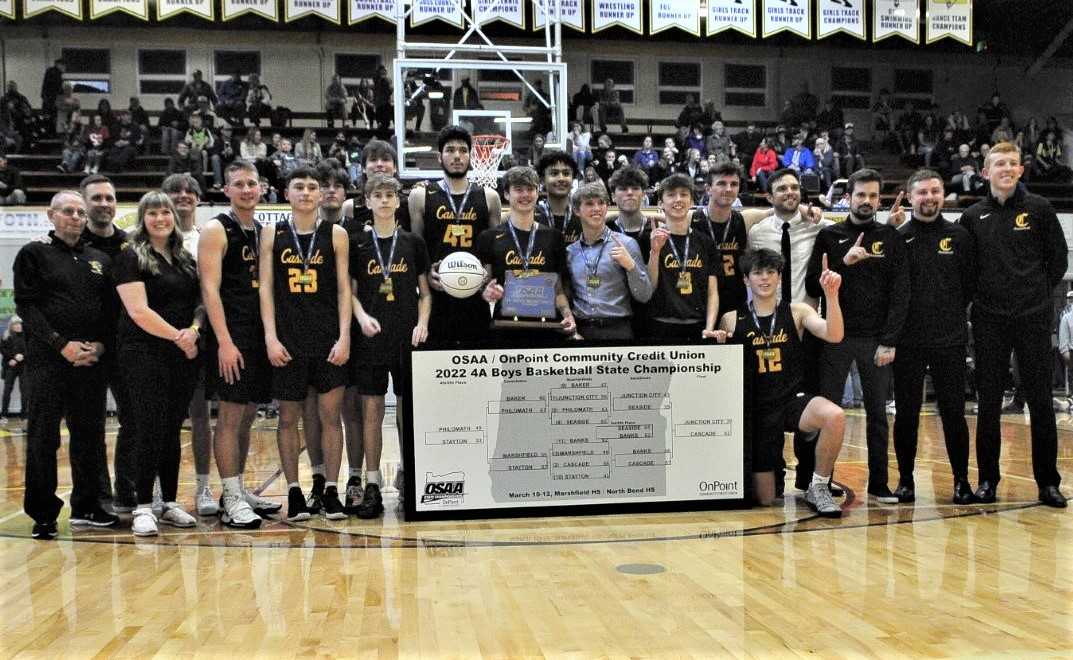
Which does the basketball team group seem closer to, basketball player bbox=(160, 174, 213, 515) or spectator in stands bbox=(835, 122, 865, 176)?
basketball player bbox=(160, 174, 213, 515)

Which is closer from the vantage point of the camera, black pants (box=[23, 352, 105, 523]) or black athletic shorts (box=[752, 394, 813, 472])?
black pants (box=[23, 352, 105, 523])

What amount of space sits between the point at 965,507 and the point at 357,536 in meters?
3.59

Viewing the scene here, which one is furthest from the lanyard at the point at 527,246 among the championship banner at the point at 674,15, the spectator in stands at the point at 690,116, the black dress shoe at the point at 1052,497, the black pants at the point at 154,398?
the spectator in stands at the point at 690,116

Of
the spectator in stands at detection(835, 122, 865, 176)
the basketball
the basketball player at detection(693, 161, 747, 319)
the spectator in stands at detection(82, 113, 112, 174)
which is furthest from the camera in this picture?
the spectator in stands at detection(835, 122, 865, 176)

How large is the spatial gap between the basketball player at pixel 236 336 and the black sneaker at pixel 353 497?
1.77 ft

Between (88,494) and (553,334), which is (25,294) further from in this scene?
(553,334)

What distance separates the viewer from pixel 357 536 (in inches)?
221

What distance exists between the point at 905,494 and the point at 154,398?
451 centimetres

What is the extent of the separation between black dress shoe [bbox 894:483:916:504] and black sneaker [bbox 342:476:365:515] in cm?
330

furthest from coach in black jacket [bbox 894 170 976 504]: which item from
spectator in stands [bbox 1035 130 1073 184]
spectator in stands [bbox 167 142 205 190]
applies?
spectator in stands [bbox 1035 130 1073 184]

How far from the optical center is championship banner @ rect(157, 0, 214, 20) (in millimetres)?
20797

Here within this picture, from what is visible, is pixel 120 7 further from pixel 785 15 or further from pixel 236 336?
pixel 236 336

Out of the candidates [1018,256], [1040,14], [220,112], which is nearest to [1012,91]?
[1040,14]

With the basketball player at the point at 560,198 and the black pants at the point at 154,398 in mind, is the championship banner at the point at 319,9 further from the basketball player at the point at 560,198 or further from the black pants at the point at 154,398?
the black pants at the point at 154,398
